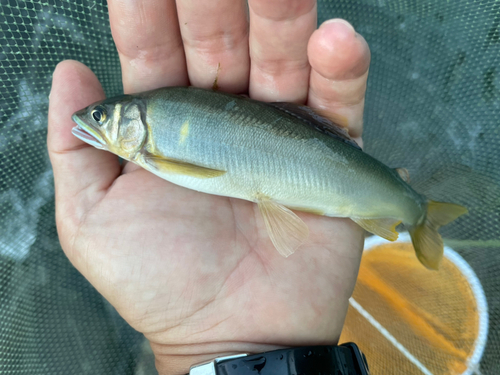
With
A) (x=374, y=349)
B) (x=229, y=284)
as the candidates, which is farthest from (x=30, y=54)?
(x=374, y=349)

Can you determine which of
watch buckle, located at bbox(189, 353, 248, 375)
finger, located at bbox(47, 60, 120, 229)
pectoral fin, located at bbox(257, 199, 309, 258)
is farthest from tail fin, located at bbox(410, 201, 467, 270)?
finger, located at bbox(47, 60, 120, 229)

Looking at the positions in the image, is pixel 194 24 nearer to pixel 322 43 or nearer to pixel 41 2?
pixel 322 43

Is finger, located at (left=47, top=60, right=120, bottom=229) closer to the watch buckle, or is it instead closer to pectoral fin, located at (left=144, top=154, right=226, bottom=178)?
pectoral fin, located at (left=144, top=154, right=226, bottom=178)

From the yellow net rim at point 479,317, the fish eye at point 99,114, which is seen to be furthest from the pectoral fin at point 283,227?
the yellow net rim at point 479,317

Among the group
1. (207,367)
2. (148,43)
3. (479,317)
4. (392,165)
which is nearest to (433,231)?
(479,317)

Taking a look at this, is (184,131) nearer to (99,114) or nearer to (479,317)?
(99,114)
